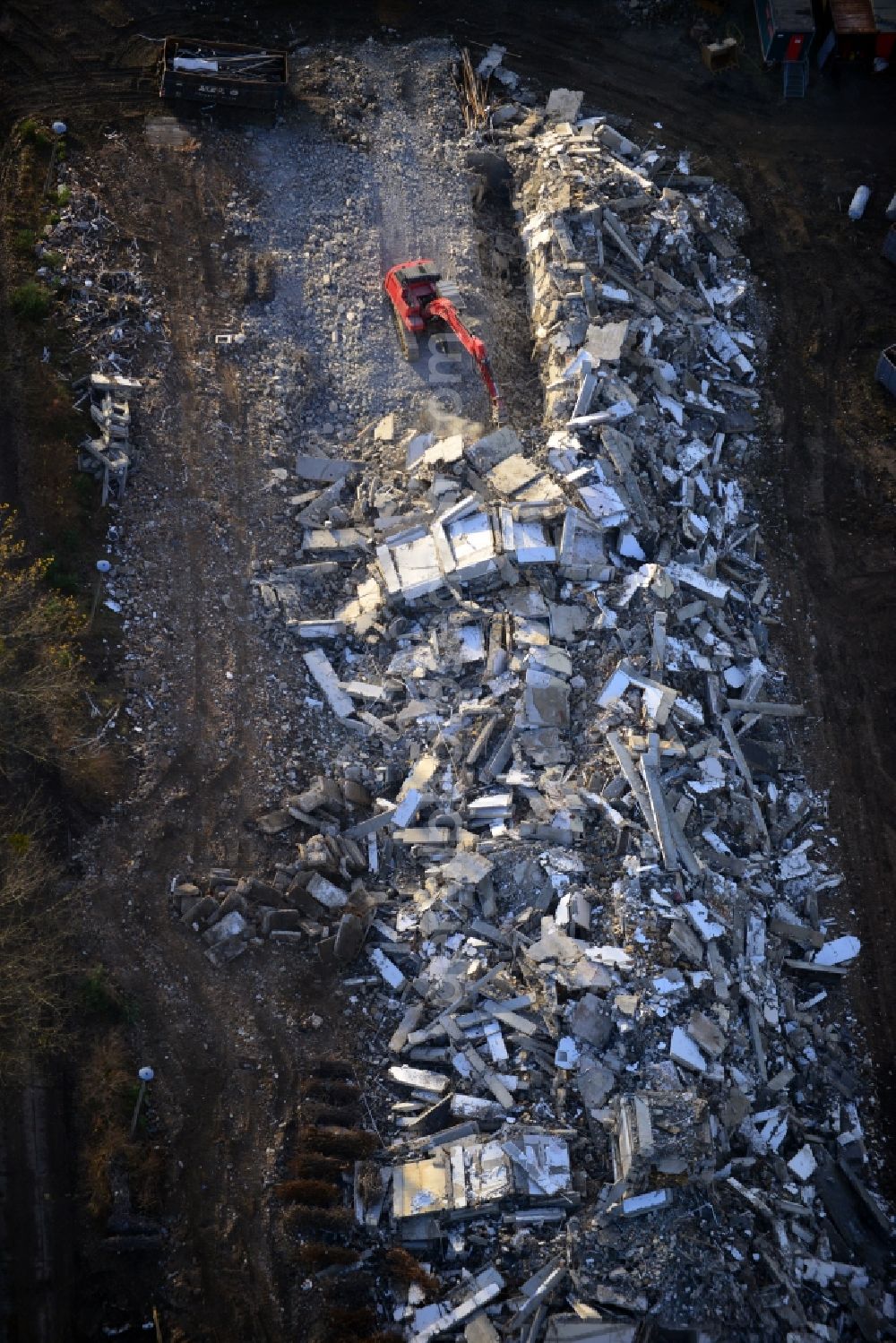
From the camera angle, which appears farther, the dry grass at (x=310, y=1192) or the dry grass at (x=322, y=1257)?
the dry grass at (x=310, y=1192)

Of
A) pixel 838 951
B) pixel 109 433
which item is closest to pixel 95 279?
pixel 109 433

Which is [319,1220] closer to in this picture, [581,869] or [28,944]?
[28,944]

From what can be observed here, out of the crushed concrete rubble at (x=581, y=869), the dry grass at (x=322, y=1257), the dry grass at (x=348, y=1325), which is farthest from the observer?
the crushed concrete rubble at (x=581, y=869)

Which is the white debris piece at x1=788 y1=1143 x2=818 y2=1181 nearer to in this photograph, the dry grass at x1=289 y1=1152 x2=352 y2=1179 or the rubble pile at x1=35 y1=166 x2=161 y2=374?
the dry grass at x1=289 y1=1152 x2=352 y2=1179

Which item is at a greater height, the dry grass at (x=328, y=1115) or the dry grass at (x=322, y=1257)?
the dry grass at (x=328, y=1115)

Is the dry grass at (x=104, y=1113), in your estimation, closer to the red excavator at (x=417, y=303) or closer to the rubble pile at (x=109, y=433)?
the rubble pile at (x=109, y=433)

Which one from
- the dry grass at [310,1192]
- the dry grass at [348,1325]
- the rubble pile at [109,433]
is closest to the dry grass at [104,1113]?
the dry grass at [310,1192]

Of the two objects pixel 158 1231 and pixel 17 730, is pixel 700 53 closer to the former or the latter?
pixel 17 730

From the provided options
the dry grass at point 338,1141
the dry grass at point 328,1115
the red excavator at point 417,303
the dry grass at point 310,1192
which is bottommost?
the dry grass at point 310,1192
